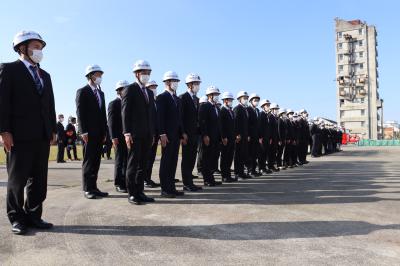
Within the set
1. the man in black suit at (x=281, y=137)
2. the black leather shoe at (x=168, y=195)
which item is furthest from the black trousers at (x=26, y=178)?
the man in black suit at (x=281, y=137)

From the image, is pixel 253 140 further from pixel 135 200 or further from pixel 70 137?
pixel 70 137

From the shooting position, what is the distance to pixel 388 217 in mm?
5148

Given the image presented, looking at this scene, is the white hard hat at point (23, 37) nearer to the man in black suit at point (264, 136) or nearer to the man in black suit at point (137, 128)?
the man in black suit at point (137, 128)

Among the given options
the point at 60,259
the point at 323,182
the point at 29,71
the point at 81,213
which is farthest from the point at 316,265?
the point at 323,182

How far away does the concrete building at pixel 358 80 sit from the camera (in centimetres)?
8369

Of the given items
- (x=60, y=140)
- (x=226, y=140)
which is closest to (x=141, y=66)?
(x=226, y=140)

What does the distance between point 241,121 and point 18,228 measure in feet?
21.8

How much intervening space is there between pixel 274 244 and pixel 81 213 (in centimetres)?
285

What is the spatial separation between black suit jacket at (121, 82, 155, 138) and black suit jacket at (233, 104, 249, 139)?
3.91 meters

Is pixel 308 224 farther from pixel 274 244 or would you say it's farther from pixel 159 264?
pixel 159 264

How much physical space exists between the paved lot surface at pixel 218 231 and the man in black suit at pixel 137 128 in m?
0.38

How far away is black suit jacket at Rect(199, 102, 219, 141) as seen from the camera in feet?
29.2

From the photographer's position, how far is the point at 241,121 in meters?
10.2

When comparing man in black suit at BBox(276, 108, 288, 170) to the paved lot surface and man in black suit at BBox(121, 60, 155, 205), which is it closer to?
the paved lot surface
